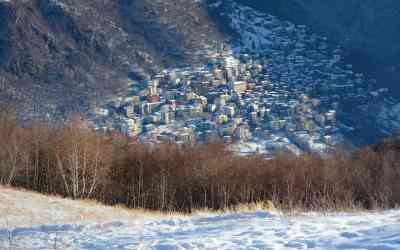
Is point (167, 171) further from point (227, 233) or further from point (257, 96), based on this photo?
point (257, 96)

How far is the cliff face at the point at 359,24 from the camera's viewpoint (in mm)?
80394

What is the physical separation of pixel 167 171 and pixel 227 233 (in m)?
18.1

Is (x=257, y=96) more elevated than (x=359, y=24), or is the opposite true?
(x=359, y=24)

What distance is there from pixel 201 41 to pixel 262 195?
169 ft

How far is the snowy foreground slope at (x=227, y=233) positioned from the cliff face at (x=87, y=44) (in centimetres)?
4170

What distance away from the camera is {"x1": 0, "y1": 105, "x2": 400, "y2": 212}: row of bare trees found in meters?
23.4

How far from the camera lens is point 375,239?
24.0 feet

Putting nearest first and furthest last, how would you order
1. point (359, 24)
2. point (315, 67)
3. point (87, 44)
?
point (87, 44) < point (315, 67) < point (359, 24)

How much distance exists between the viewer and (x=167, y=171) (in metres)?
26.6

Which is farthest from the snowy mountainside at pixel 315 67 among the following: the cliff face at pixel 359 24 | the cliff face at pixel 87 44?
the cliff face at pixel 87 44

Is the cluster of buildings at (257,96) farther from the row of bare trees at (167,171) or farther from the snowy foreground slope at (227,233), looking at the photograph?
the snowy foreground slope at (227,233)

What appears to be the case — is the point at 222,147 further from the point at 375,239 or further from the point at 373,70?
the point at 373,70

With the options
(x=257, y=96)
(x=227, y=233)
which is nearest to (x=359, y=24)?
(x=257, y=96)

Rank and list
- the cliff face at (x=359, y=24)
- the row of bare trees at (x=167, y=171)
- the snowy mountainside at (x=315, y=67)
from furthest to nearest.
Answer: the cliff face at (x=359, y=24) → the snowy mountainside at (x=315, y=67) → the row of bare trees at (x=167, y=171)
